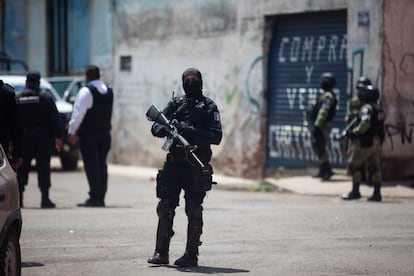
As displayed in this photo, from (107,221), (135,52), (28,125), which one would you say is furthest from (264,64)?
(107,221)

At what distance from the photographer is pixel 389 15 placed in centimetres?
1791

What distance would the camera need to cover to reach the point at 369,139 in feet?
51.8

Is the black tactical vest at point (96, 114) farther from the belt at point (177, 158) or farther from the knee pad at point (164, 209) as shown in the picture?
the knee pad at point (164, 209)

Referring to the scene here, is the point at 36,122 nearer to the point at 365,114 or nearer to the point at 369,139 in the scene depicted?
the point at 365,114

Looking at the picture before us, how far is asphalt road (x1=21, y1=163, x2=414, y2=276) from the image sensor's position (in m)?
9.30

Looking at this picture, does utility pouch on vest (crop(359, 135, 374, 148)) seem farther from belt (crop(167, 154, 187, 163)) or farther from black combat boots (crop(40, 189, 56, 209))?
belt (crop(167, 154, 187, 163))

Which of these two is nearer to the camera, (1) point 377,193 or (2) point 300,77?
(1) point 377,193

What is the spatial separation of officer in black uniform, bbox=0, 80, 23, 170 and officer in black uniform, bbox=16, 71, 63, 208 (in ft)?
18.0

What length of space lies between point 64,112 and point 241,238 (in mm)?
11577

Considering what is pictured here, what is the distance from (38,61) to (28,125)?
14.6 metres

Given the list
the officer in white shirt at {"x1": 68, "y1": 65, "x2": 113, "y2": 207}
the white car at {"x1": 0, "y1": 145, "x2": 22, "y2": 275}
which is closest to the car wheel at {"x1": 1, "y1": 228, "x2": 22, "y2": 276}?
the white car at {"x1": 0, "y1": 145, "x2": 22, "y2": 275}

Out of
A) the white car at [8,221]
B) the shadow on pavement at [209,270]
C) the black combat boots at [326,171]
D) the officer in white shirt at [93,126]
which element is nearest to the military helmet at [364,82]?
the black combat boots at [326,171]

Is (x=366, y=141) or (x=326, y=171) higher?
Answer: (x=366, y=141)

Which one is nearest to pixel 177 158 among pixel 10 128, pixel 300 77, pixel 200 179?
pixel 200 179
